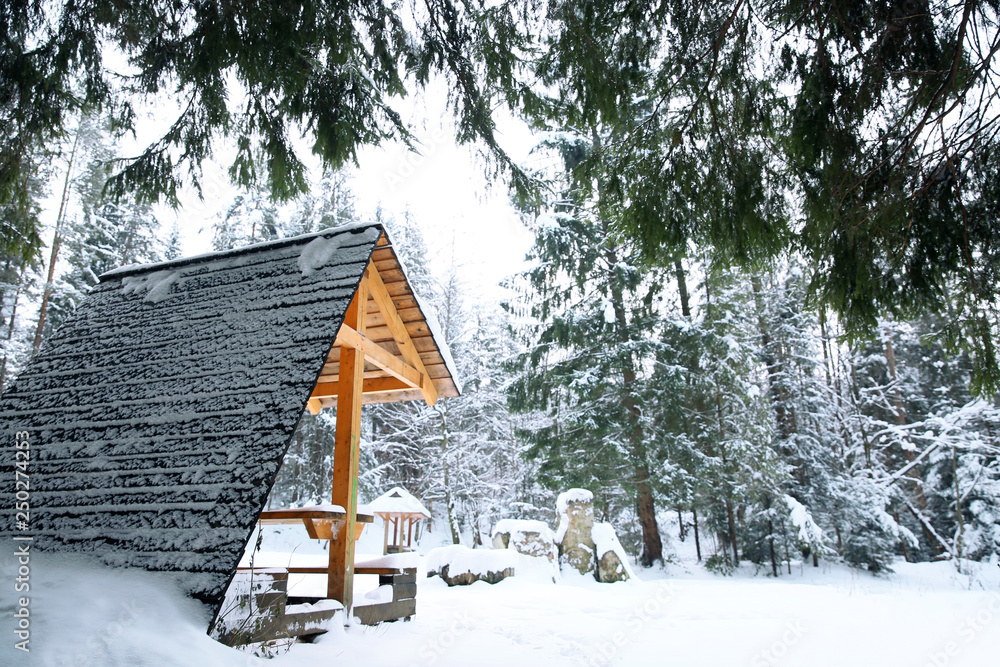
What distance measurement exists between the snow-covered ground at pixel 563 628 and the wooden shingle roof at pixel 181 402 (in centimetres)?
21

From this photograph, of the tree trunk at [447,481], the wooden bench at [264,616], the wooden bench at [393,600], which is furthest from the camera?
the tree trunk at [447,481]

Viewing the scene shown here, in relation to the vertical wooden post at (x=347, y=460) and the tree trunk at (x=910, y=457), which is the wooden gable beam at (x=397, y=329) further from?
the tree trunk at (x=910, y=457)

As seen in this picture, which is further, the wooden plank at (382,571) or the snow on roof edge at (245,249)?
the wooden plank at (382,571)

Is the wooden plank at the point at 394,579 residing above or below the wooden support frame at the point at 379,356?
below

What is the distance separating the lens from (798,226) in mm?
3645

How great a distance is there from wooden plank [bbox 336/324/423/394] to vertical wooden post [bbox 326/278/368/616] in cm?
5

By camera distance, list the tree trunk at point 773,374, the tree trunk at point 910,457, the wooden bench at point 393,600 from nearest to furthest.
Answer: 1. the wooden bench at point 393,600
2. the tree trunk at point 910,457
3. the tree trunk at point 773,374

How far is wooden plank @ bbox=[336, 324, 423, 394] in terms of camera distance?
4.52 m

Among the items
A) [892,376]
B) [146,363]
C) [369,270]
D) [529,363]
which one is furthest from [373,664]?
[892,376]

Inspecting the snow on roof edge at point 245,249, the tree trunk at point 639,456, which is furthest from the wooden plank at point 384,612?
the tree trunk at point 639,456

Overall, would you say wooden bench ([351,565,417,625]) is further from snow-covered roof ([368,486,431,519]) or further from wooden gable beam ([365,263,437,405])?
snow-covered roof ([368,486,431,519])

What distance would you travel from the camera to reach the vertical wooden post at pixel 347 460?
14.1 feet

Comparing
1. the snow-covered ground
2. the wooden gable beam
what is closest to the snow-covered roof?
the snow-covered ground

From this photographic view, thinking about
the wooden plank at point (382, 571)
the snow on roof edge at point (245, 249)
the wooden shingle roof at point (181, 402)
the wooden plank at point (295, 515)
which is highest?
the snow on roof edge at point (245, 249)
